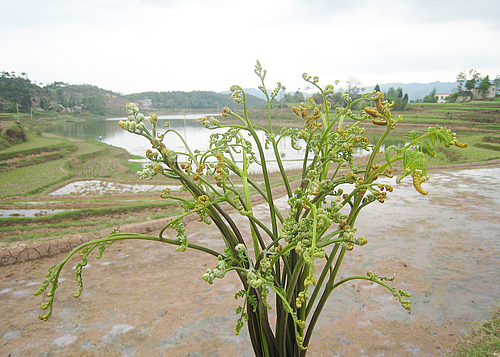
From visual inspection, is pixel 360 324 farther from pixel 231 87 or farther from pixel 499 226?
pixel 499 226

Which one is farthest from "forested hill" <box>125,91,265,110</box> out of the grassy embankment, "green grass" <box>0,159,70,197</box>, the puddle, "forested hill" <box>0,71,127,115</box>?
the puddle

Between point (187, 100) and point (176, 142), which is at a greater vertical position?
point (187, 100)

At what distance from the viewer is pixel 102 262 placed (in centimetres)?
448

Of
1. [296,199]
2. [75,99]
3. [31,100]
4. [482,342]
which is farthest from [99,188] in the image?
[75,99]

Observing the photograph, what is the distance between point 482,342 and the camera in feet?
8.45

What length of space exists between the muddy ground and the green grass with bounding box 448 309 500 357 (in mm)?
138

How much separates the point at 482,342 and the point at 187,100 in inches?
3659

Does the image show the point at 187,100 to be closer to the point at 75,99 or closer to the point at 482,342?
the point at 75,99

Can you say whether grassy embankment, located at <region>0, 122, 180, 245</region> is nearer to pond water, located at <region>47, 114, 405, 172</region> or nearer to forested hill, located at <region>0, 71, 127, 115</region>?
pond water, located at <region>47, 114, 405, 172</region>

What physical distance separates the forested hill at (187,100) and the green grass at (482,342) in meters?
81.8

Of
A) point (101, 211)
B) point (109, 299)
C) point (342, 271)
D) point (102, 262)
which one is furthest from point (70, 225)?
point (342, 271)

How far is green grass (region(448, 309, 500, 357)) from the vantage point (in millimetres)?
2396

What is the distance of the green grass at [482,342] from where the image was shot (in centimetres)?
240

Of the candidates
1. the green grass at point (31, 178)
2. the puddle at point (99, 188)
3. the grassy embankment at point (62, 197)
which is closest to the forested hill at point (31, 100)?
the grassy embankment at point (62, 197)
